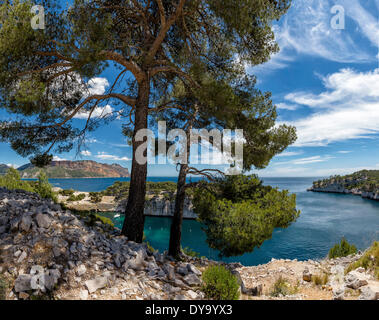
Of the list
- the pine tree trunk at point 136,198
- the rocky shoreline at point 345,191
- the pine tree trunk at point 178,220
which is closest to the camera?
the pine tree trunk at point 136,198

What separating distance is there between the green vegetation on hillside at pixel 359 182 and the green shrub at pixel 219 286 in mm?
72543

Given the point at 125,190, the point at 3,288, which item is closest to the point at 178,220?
the point at 3,288

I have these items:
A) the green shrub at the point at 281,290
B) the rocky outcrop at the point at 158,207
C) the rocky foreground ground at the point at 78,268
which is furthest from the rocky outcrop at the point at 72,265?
the rocky outcrop at the point at 158,207

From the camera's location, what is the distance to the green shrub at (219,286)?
323 centimetres

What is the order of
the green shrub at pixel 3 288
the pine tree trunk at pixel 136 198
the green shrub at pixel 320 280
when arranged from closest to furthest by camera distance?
1. the green shrub at pixel 3 288
2. the green shrub at pixel 320 280
3. the pine tree trunk at pixel 136 198

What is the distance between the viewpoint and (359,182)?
230ft

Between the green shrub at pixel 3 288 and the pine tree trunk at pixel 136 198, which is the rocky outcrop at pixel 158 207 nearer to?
the pine tree trunk at pixel 136 198

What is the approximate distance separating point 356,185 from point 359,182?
4.62 feet

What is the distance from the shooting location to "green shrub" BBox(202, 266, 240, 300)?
10.6ft

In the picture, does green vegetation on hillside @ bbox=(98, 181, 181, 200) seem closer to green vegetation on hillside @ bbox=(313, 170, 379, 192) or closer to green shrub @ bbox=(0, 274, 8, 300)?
green shrub @ bbox=(0, 274, 8, 300)

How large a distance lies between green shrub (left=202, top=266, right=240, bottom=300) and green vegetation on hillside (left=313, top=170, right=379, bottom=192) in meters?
72.5

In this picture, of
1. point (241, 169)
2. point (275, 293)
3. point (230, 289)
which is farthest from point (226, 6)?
point (275, 293)

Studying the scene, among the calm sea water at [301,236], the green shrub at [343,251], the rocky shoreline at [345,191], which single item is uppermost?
the green shrub at [343,251]

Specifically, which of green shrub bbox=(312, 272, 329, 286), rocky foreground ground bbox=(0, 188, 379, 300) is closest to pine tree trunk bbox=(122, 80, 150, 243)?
rocky foreground ground bbox=(0, 188, 379, 300)
